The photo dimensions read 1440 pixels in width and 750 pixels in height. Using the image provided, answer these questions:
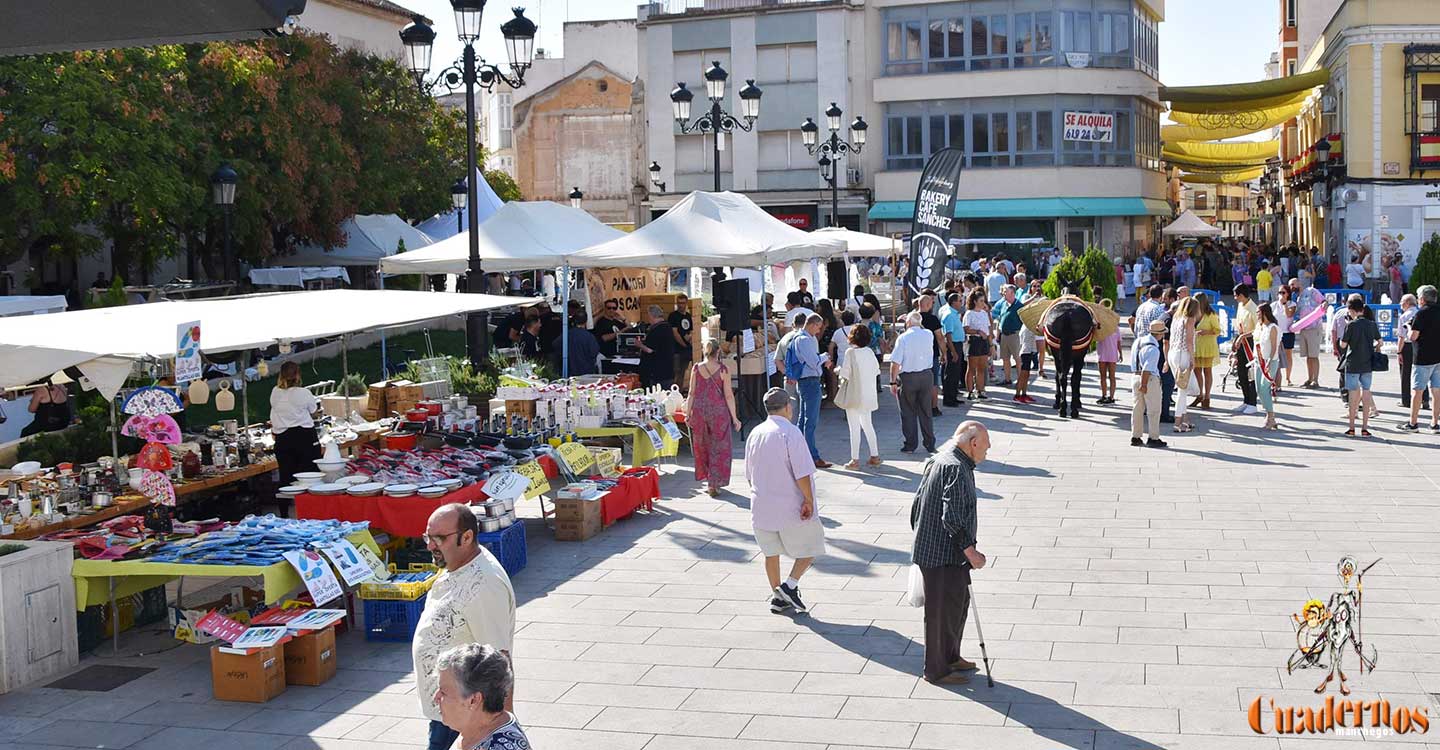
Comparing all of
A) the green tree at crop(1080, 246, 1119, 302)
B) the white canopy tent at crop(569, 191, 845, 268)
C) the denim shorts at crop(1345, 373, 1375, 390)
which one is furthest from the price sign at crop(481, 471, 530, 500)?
the green tree at crop(1080, 246, 1119, 302)

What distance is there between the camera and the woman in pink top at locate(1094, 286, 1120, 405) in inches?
800

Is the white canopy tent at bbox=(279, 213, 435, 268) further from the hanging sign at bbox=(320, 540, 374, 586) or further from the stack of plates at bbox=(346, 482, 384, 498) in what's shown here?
the hanging sign at bbox=(320, 540, 374, 586)

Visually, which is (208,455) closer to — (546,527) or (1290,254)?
(546,527)

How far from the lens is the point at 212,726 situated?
305 inches

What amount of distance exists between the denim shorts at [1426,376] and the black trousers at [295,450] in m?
Answer: 12.6

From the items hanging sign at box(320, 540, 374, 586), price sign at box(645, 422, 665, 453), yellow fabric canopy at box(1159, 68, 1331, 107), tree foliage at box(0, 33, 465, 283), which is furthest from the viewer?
yellow fabric canopy at box(1159, 68, 1331, 107)

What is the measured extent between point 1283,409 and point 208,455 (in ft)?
46.3

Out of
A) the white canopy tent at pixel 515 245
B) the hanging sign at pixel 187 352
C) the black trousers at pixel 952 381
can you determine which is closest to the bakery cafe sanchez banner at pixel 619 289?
the white canopy tent at pixel 515 245

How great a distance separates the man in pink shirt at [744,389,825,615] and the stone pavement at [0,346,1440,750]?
0.51m

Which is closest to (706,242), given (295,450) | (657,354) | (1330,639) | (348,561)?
(657,354)

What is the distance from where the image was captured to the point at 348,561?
9.34 metres

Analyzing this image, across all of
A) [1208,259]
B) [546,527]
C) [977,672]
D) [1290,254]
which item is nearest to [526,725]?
[977,672]

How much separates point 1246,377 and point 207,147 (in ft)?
69.1

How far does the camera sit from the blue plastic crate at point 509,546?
1073 centimetres
